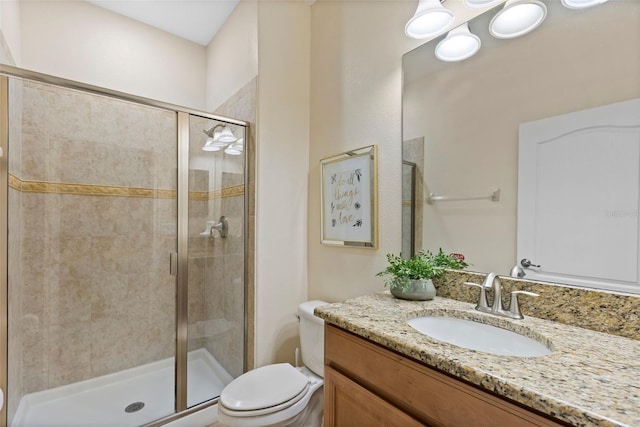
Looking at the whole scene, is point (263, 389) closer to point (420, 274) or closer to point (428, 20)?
point (420, 274)

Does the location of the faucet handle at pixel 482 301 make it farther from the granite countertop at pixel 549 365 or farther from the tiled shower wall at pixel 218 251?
the tiled shower wall at pixel 218 251

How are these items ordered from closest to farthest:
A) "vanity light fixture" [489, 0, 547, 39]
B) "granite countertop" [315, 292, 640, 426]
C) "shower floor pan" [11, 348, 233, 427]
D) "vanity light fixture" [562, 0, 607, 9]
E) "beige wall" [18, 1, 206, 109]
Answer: "granite countertop" [315, 292, 640, 426] → "vanity light fixture" [562, 0, 607, 9] → "vanity light fixture" [489, 0, 547, 39] → "shower floor pan" [11, 348, 233, 427] → "beige wall" [18, 1, 206, 109]

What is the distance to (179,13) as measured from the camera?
2209mm

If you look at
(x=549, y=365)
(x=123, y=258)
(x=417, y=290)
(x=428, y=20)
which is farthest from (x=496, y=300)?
(x=123, y=258)

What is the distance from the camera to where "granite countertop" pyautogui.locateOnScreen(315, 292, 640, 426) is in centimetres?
49

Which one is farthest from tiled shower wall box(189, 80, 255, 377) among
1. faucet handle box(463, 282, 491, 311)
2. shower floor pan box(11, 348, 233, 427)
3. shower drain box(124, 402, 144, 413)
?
faucet handle box(463, 282, 491, 311)

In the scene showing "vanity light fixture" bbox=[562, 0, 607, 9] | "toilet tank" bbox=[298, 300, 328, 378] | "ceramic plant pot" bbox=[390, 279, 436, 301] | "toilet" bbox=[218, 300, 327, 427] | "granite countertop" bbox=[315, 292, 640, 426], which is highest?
"vanity light fixture" bbox=[562, 0, 607, 9]

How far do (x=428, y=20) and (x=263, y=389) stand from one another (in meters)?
1.78

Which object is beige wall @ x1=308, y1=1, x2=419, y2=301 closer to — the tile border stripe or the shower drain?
the tile border stripe

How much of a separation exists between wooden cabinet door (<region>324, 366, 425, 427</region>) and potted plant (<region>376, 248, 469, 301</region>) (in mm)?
398

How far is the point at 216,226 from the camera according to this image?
203 centimetres

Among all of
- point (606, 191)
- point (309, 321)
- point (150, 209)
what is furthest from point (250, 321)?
point (606, 191)

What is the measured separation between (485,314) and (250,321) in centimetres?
137

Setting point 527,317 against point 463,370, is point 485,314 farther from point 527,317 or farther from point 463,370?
point 463,370
